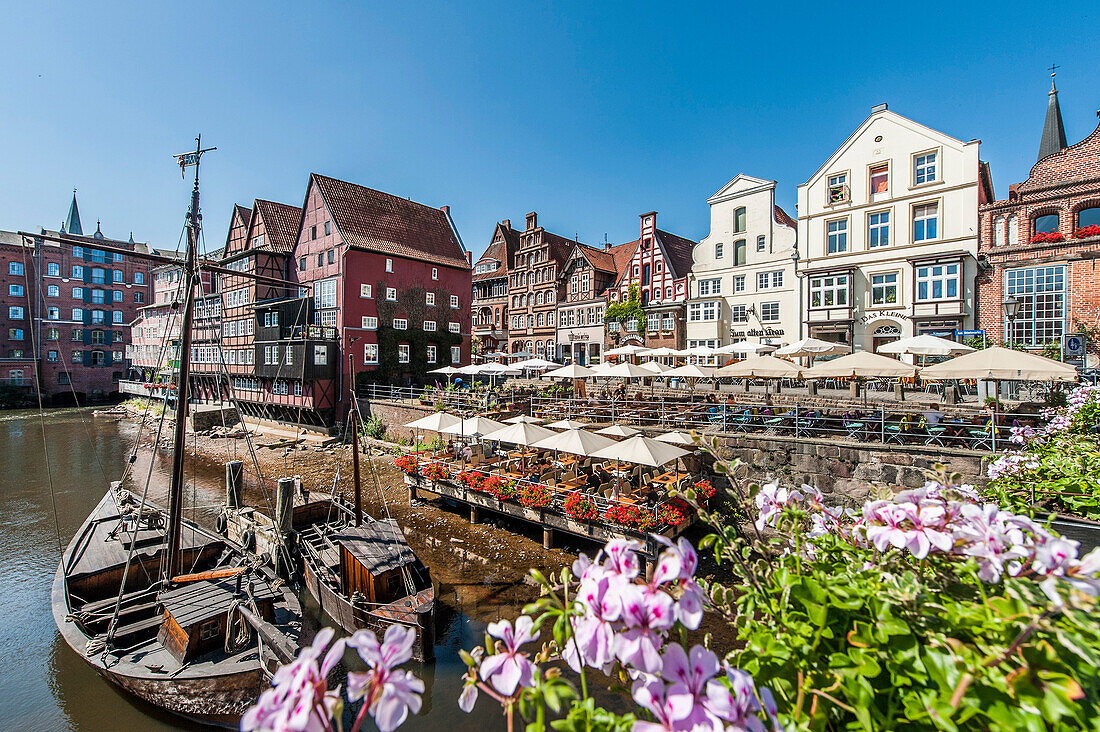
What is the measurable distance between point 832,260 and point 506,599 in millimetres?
28857

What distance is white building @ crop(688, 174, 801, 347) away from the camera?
31469 mm

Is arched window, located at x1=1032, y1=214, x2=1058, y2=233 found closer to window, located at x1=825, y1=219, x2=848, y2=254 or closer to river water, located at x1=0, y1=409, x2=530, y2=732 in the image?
window, located at x1=825, y1=219, x2=848, y2=254

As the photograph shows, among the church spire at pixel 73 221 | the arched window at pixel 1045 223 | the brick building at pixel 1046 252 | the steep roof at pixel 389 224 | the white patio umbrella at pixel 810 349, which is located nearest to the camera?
the white patio umbrella at pixel 810 349

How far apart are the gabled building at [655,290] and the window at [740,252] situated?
17.0 ft

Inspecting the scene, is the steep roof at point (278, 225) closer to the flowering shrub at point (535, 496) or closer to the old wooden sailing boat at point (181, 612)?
the old wooden sailing boat at point (181, 612)

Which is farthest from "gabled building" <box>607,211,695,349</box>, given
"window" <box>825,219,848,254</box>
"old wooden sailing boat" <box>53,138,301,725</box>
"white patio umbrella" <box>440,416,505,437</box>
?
"old wooden sailing boat" <box>53,138,301,725</box>

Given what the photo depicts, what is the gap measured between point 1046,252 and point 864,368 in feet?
53.9

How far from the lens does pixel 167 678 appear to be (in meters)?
7.54

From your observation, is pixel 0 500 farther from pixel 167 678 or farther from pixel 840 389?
pixel 840 389

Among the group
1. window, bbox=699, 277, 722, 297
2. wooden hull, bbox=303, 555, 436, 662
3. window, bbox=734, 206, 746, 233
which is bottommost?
wooden hull, bbox=303, 555, 436, 662

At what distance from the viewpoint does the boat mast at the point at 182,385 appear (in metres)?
9.94

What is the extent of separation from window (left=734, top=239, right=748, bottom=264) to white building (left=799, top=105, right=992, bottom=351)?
3.82 m

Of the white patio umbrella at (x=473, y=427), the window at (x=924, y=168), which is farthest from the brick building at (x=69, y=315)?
the window at (x=924, y=168)

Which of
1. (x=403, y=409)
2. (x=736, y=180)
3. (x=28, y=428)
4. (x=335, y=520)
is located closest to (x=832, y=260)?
(x=736, y=180)
